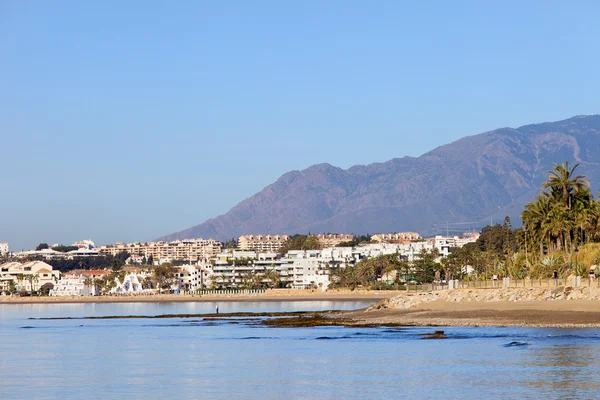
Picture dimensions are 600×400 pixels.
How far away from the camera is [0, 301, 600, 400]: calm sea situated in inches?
1351

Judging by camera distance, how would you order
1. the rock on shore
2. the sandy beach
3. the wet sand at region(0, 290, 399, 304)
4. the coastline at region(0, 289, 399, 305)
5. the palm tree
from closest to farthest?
the sandy beach
the rock on shore
the palm tree
the wet sand at region(0, 290, 399, 304)
the coastline at region(0, 289, 399, 305)

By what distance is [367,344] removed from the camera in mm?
51594

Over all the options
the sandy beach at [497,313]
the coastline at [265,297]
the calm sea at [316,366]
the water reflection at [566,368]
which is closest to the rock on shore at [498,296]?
the sandy beach at [497,313]

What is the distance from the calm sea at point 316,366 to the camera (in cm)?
3431

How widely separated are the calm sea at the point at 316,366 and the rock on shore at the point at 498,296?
9.71 metres

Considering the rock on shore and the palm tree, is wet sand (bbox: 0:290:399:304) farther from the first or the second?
the rock on shore

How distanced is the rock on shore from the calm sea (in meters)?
9.71

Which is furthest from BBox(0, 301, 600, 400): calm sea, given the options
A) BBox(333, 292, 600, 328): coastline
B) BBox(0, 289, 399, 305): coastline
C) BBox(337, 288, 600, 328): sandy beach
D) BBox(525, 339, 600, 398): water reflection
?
BBox(0, 289, 399, 305): coastline

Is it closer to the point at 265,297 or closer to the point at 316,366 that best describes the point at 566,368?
the point at 316,366

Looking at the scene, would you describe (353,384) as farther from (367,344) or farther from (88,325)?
(88,325)

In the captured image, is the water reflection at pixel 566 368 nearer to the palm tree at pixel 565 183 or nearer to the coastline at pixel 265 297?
the palm tree at pixel 565 183

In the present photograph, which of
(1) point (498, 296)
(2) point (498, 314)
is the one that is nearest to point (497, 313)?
(2) point (498, 314)

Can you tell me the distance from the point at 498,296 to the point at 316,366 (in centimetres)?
3147

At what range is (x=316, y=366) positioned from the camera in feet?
139
